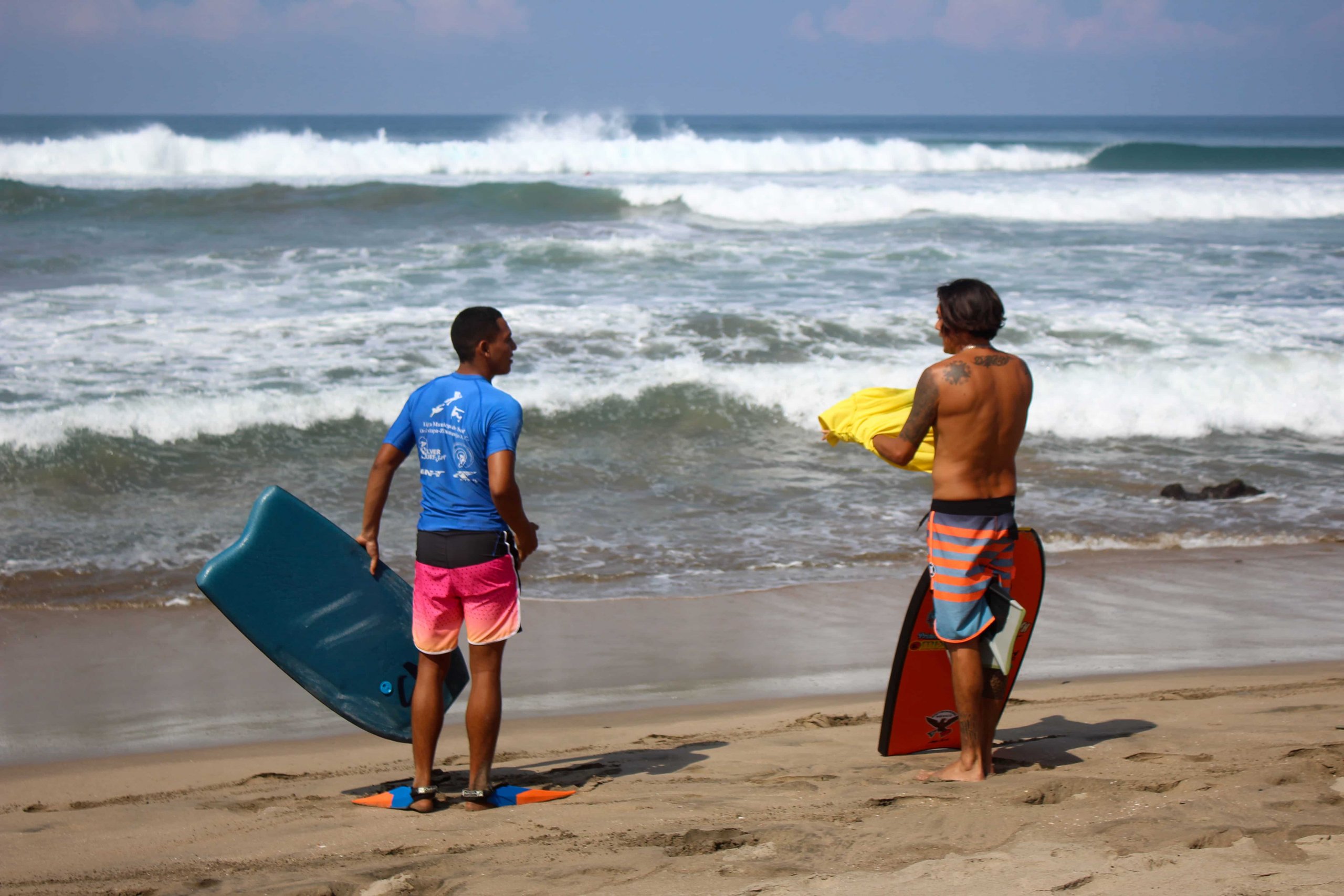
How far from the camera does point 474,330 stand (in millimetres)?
3260

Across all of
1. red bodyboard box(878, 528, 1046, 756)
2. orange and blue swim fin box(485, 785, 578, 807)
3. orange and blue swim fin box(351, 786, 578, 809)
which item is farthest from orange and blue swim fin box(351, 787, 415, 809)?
red bodyboard box(878, 528, 1046, 756)

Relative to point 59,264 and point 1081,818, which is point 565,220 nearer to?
point 59,264

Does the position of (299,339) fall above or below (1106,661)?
above

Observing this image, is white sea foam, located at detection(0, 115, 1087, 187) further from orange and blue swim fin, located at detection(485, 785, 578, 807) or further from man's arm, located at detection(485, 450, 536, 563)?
orange and blue swim fin, located at detection(485, 785, 578, 807)

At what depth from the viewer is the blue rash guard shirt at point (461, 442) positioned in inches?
125

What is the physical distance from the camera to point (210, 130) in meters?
88.8

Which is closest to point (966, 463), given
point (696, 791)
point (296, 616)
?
point (696, 791)

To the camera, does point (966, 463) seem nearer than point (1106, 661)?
Yes

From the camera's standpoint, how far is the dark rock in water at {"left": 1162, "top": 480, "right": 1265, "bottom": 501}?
25.4ft

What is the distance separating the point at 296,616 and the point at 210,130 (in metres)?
96.1

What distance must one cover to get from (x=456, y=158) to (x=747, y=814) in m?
37.4

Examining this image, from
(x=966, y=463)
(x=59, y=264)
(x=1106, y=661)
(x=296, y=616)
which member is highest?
(x=59, y=264)

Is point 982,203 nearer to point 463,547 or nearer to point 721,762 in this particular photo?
point 721,762

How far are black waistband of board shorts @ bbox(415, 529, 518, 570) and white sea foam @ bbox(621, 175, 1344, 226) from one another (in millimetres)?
19728
